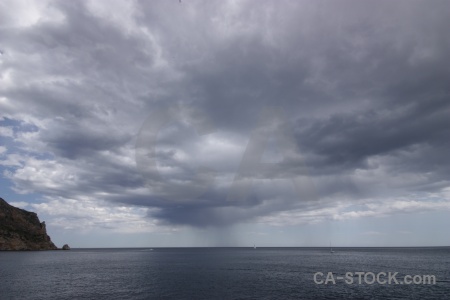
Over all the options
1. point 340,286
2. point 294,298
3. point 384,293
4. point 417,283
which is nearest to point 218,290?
point 294,298

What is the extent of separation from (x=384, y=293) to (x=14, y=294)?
8613 centimetres

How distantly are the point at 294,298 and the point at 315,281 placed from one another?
29.8 meters

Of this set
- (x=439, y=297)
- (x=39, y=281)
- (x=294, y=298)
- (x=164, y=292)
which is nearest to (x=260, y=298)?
(x=294, y=298)

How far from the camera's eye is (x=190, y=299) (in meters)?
66.8

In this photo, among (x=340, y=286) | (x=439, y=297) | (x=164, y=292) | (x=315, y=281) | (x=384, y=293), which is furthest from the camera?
(x=315, y=281)

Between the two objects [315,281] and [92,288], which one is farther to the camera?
[315,281]

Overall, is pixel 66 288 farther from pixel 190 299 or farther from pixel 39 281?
pixel 190 299

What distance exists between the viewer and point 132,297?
70.6 meters

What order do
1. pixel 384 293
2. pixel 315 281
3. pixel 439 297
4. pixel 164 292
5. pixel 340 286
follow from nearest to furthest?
pixel 439 297 → pixel 384 293 → pixel 164 292 → pixel 340 286 → pixel 315 281

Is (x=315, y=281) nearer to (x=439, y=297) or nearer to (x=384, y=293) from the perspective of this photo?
(x=384, y=293)

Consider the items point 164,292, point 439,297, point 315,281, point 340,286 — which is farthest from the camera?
point 315,281

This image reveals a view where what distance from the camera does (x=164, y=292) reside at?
249 feet

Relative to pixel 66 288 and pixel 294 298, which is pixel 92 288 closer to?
pixel 66 288

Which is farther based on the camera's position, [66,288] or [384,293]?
[66,288]
